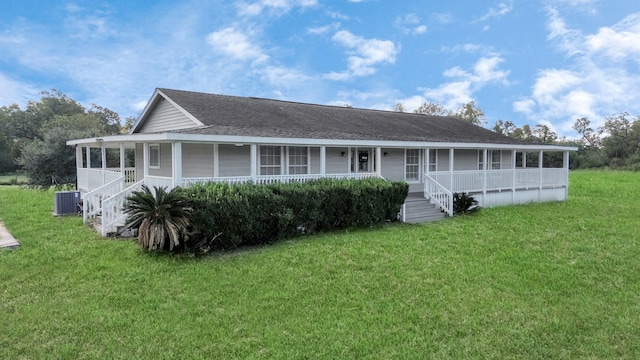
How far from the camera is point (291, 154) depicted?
1338cm

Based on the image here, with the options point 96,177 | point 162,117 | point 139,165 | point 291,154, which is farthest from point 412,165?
point 96,177

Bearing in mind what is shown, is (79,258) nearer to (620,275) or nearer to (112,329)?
(112,329)

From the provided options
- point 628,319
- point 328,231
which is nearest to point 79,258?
point 328,231

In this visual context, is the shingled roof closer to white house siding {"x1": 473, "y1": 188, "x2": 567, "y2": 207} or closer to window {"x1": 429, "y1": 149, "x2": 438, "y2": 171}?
window {"x1": 429, "y1": 149, "x2": 438, "y2": 171}

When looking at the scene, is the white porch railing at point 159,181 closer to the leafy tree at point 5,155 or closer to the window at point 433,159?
the window at point 433,159

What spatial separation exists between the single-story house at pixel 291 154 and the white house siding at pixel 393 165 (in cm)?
4

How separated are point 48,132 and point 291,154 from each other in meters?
17.2

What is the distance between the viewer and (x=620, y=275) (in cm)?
713

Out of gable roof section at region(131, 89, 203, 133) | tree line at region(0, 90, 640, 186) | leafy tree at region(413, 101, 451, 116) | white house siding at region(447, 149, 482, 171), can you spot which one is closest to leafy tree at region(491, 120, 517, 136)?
tree line at region(0, 90, 640, 186)

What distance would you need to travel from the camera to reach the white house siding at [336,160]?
14.3 metres

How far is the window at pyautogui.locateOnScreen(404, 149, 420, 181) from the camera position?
16375 mm

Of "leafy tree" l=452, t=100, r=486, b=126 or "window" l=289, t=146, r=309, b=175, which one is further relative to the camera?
"leafy tree" l=452, t=100, r=486, b=126

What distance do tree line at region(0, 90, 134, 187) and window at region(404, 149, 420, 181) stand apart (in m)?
18.2

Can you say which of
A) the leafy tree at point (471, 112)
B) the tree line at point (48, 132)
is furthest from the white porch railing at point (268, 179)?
the leafy tree at point (471, 112)
